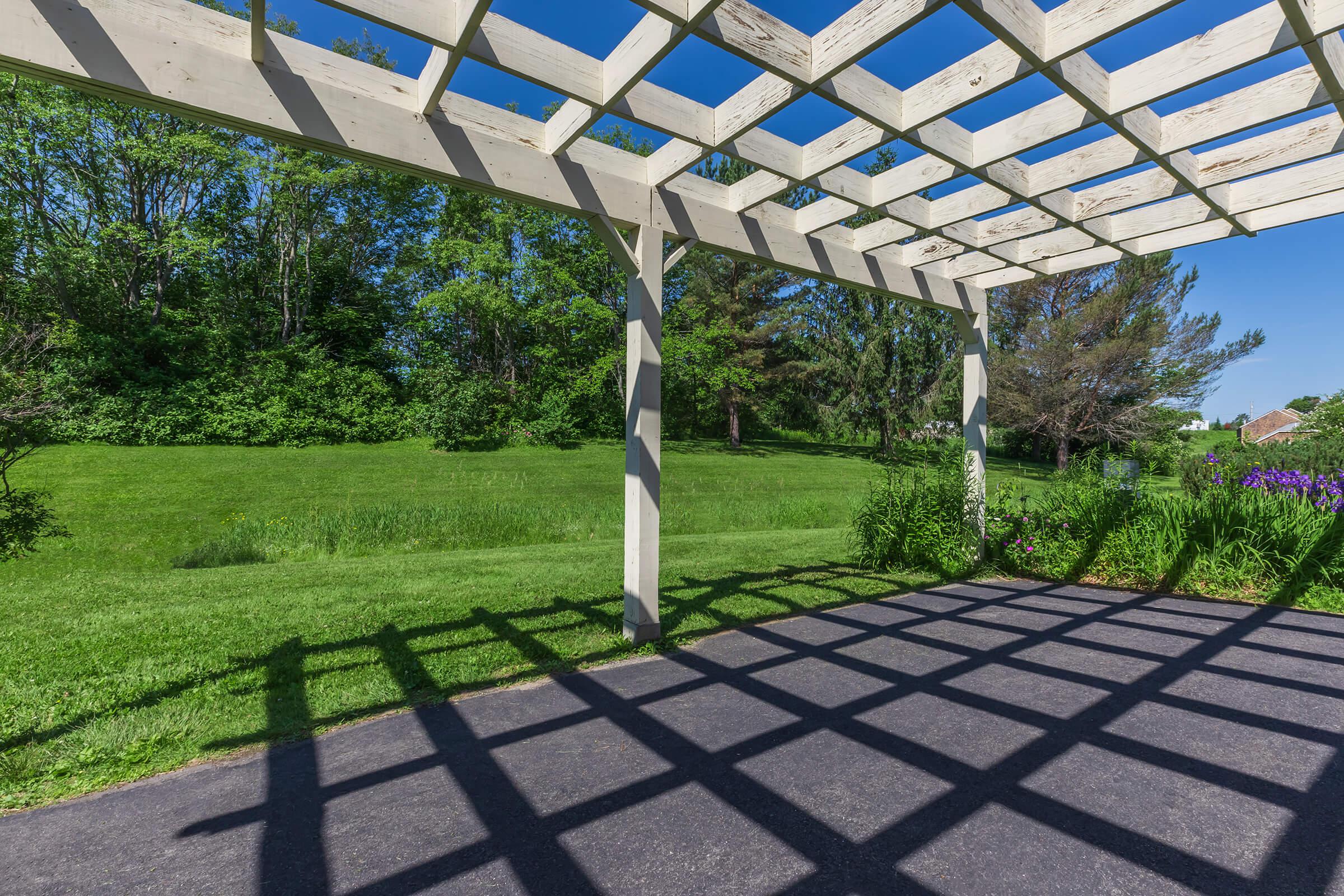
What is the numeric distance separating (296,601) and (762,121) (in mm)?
4285

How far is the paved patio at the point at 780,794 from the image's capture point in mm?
1531

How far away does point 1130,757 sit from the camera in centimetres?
211

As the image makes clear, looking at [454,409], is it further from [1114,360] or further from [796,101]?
[1114,360]

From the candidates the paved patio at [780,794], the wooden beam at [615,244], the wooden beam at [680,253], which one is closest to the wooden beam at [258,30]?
→ the wooden beam at [615,244]

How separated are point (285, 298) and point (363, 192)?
14.4ft

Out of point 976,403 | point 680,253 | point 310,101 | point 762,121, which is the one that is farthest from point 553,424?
point 762,121

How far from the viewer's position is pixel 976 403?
546 cm

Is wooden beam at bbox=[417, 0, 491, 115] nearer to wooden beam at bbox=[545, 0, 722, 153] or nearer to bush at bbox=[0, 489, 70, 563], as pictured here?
wooden beam at bbox=[545, 0, 722, 153]

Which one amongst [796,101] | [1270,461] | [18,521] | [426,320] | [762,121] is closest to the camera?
[796,101]

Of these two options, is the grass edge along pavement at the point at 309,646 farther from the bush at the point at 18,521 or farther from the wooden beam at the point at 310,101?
the wooden beam at the point at 310,101

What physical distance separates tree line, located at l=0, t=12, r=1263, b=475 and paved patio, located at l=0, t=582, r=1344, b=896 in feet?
38.5

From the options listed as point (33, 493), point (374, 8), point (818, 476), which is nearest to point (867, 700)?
point (374, 8)

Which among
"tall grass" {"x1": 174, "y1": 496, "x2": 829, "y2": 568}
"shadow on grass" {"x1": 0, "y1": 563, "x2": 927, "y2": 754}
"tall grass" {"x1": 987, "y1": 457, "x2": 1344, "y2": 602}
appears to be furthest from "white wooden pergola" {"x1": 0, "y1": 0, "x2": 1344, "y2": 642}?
"tall grass" {"x1": 174, "y1": 496, "x2": 829, "y2": 568}

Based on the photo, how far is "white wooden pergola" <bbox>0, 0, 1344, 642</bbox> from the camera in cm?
211
